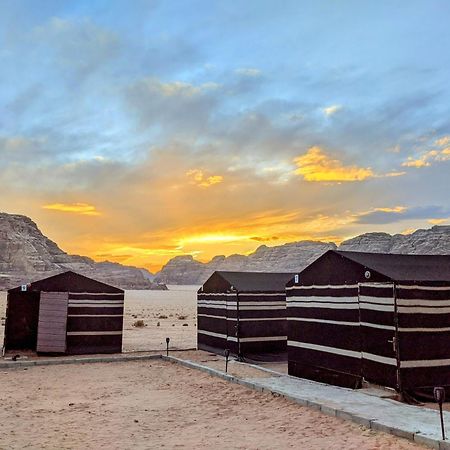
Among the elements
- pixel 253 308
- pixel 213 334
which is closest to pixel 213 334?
pixel 213 334

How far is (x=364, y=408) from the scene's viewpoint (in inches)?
380

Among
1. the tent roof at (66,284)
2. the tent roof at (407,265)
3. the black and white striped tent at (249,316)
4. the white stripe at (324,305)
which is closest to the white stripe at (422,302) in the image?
the tent roof at (407,265)

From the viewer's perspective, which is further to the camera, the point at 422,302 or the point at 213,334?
the point at 213,334

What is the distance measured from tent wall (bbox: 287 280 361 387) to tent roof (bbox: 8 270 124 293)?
8.49 m

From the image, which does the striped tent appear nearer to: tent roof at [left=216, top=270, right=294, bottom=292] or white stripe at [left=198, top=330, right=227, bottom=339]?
white stripe at [left=198, top=330, right=227, bottom=339]

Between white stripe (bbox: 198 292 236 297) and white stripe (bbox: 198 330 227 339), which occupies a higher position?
white stripe (bbox: 198 292 236 297)

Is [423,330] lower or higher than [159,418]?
higher

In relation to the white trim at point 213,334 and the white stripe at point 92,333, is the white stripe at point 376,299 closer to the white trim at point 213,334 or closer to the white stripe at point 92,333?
the white trim at point 213,334

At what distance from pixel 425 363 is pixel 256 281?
376 inches

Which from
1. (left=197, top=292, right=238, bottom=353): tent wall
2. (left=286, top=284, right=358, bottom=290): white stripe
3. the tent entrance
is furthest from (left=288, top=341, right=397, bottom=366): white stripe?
(left=197, top=292, right=238, bottom=353): tent wall

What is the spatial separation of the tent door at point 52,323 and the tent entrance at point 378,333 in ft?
39.4

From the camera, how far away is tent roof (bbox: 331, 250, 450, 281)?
11094 millimetres

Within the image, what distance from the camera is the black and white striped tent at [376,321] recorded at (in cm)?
1062

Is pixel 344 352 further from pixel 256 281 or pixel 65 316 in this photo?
pixel 65 316
